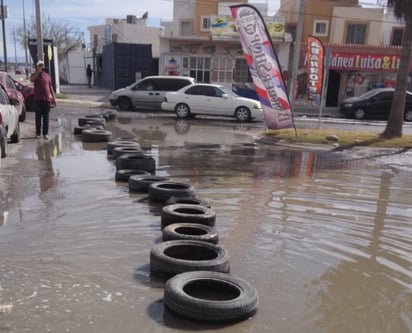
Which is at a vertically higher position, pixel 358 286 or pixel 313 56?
pixel 313 56

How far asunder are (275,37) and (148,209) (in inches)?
1115

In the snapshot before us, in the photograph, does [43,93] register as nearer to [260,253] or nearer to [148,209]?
[148,209]

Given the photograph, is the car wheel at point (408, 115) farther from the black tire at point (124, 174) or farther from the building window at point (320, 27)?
the black tire at point (124, 174)

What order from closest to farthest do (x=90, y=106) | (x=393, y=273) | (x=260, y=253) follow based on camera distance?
(x=393, y=273)
(x=260, y=253)
(x=90, y=106)

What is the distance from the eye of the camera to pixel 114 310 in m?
3.61

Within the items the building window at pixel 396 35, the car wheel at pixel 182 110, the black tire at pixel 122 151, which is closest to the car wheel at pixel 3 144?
the black tire at pixel 122 151

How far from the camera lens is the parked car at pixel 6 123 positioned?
9.23 m

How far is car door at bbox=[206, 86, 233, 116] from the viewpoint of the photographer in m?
20.4

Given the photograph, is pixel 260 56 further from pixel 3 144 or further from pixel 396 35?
pixel 396 35

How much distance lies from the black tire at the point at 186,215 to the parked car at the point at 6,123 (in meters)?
4.87

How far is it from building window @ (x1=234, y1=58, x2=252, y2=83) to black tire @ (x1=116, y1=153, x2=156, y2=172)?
85.0 feet

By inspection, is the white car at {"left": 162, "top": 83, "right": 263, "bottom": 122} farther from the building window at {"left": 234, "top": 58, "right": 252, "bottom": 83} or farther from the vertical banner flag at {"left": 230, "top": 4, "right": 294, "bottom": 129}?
the building window at {"left": 234, "top": 58, "right": 252, "bottom": 83}

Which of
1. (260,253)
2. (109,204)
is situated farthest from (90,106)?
(260,253)

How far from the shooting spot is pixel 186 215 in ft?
18.5
